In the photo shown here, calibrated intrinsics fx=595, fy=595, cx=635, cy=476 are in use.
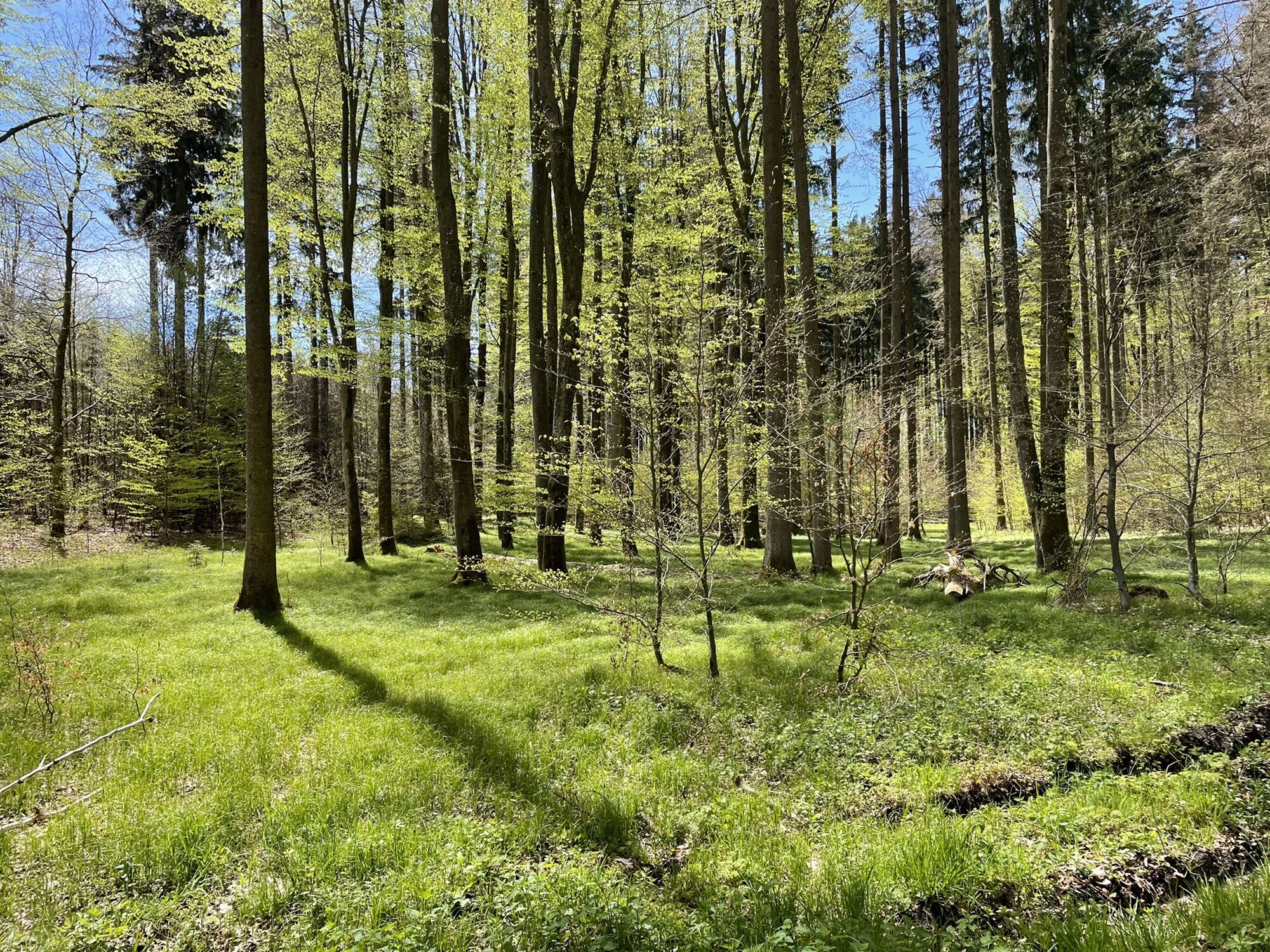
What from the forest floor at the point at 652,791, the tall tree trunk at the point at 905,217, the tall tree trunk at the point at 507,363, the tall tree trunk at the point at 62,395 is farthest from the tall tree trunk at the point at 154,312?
the tall tree trunk at the point at 905,217

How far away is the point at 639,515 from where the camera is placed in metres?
5.83

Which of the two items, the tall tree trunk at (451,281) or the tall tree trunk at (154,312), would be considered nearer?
the tall tree trunk at (451,281)

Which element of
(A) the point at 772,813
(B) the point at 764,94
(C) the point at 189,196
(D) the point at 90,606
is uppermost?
(C) the point at 189,196

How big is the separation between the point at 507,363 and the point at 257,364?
8317 mm

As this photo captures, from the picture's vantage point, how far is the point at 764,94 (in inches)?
380

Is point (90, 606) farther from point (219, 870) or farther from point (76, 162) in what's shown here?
point (76, 162)

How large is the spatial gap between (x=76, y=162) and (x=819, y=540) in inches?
755

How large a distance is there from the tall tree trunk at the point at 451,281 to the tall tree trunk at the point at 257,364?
106 inches

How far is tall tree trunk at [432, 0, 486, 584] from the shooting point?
10281 millimetres

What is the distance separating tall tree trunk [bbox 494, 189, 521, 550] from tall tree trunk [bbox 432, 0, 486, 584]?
11.3 ft

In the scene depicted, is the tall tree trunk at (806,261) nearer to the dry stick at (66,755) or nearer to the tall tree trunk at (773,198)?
the tall tree trunk at (773,198)

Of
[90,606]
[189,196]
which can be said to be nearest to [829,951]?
[90,606]

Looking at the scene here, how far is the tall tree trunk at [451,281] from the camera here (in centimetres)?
1028

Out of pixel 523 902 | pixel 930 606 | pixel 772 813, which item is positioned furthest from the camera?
pixel 930 606
